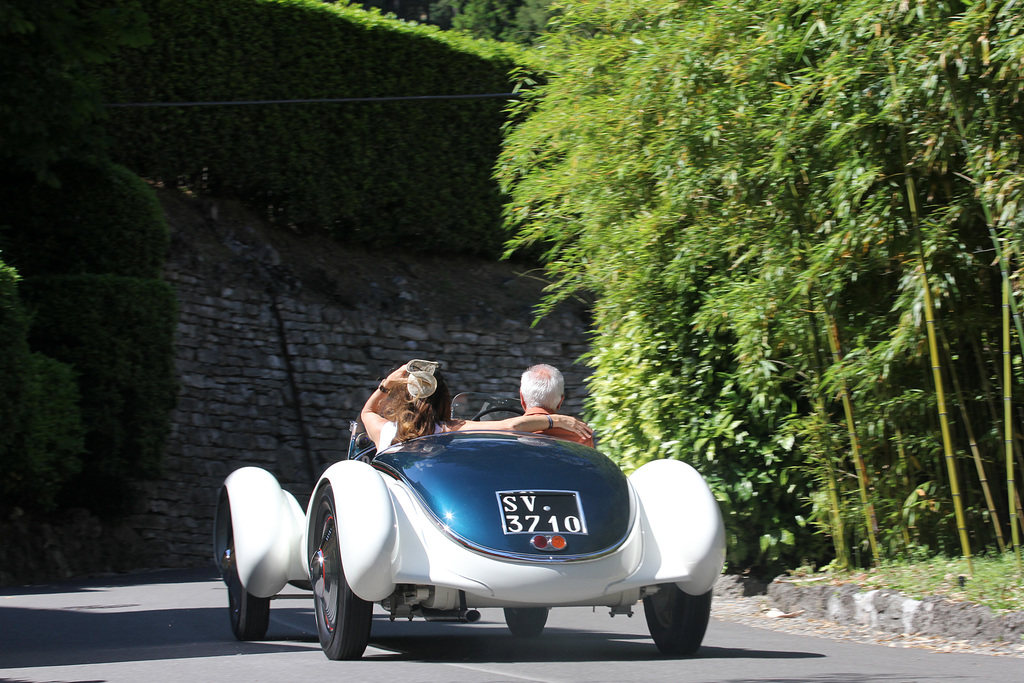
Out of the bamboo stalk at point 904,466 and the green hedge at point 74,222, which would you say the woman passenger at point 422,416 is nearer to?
the bamboo stalk at point 904,466

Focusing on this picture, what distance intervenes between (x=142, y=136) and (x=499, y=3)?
21.4 m

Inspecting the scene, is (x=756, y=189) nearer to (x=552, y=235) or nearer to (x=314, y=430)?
(x=552, y=235)

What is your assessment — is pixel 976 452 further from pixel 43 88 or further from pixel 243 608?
pixel 43 88

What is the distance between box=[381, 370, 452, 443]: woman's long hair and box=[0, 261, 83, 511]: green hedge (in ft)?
19.9

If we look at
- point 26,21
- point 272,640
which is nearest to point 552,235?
point 272,640

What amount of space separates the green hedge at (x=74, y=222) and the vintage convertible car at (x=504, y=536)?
7.81 metres

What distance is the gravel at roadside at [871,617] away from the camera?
5.31 m

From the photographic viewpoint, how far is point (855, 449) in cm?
631

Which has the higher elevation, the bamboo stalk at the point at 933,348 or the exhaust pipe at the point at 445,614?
the bamboo stalk at the point at 933,348

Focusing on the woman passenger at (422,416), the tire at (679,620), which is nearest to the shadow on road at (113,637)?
the woman passenger at (422,416)

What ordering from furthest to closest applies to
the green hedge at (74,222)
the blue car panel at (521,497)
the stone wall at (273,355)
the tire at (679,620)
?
1. the stone wall at (273,355)
2. the green hedge at (74,222)
3. the tire at (679,620)
4. the blue car panel at (521,497)

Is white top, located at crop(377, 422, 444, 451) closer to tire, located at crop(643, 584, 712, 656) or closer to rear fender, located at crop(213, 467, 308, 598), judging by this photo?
rear fender, located at crop(213, 467, 308, 598)

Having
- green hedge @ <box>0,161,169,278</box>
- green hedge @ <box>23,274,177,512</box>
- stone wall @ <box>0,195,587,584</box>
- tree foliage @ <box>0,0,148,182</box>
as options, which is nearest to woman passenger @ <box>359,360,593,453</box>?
green hedge @ <box>23,274,177,512</box>

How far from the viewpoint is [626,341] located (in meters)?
7.80
